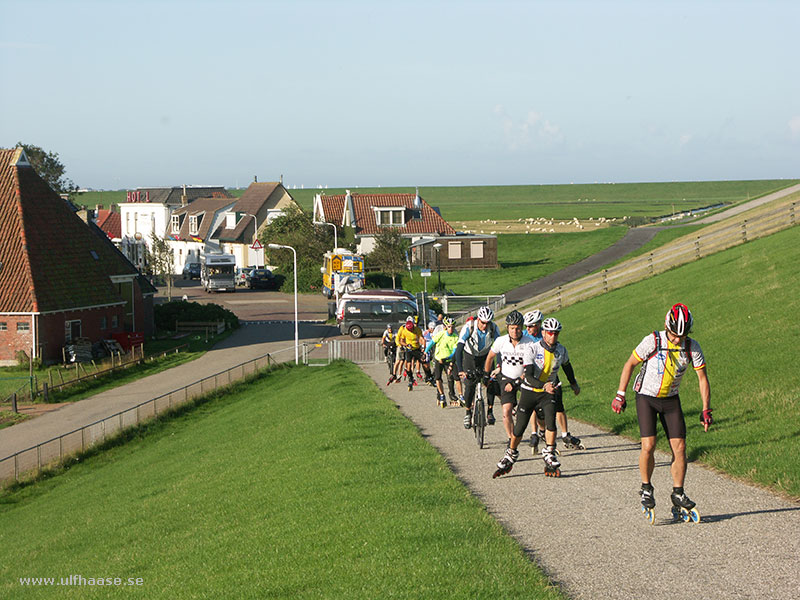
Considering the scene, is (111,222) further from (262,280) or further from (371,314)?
(371,314)

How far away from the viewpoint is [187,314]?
53812 millimetres

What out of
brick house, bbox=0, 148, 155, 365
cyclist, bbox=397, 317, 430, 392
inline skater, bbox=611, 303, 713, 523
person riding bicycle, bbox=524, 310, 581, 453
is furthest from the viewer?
brick house, bbox=0, 148, 155, 365

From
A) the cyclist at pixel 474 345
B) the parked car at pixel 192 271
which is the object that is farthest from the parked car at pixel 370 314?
the parked car at pixel 192 271

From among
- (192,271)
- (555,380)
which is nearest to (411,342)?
(555,380)

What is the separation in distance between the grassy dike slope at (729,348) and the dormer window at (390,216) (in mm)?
43660

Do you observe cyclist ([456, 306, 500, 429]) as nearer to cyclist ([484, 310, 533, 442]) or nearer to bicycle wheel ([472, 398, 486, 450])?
bicycle wheel ([472, 398, 486, 450])

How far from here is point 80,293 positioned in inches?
1752

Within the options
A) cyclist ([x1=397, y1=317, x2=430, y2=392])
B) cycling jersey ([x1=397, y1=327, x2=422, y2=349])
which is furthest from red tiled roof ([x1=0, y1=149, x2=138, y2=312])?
cycling jersey ([x1=397, y1=327, x2=422, y2=349])

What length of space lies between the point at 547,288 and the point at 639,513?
5274cm

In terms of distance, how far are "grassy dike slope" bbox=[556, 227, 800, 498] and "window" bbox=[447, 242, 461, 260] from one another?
39640mm

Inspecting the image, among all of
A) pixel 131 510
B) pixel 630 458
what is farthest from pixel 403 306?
pixel 630 458

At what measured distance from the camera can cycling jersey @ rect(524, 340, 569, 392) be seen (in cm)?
1233

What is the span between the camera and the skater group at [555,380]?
9875 mm

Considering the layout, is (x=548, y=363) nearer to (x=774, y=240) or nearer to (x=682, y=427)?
(x=682, y=427)
